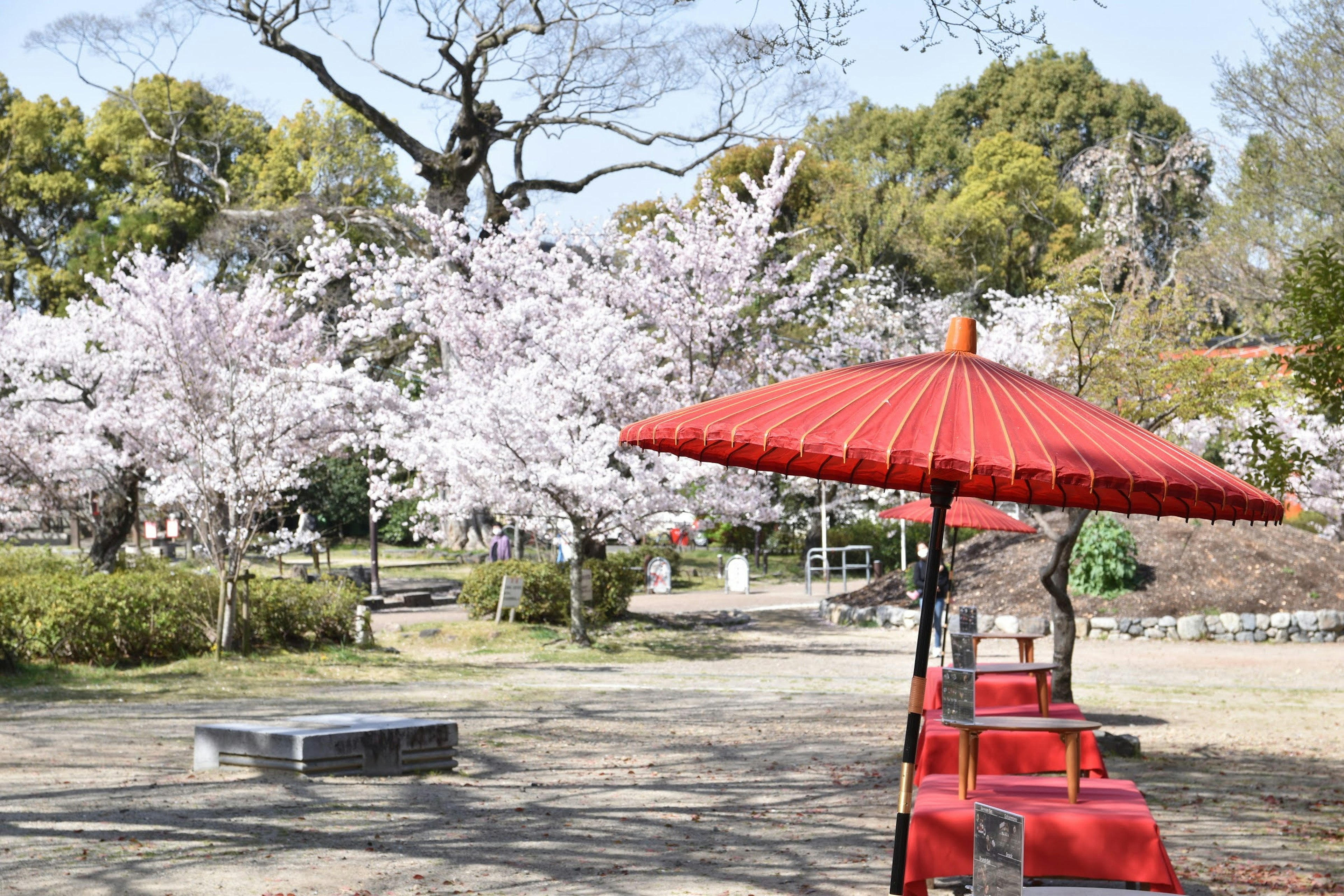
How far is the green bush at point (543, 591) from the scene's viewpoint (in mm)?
19375

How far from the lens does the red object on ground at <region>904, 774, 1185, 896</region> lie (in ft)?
14.9

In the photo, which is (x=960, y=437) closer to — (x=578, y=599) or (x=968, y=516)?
(x=968, y=516)

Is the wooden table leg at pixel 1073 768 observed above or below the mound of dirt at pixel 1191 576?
below

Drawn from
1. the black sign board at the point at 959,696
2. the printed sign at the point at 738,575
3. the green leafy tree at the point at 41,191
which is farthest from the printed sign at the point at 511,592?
the green leafy tree at the point at 41,191

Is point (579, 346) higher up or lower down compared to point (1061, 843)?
higher up

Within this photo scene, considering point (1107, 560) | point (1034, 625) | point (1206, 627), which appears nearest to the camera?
point (1206, 627)

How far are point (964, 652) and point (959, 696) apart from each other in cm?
175

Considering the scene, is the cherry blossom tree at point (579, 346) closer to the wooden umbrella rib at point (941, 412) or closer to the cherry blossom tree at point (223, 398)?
the cherry blossom tree at point (223, 398)

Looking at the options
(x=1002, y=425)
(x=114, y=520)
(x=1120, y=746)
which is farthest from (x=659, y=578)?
(x=1002, y=425)

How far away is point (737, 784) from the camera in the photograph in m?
8.15

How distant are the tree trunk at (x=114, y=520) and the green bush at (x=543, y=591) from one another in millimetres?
5205

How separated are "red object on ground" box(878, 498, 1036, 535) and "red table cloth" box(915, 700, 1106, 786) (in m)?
5.55

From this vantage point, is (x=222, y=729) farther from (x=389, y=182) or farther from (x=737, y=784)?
(x=389, y=182)

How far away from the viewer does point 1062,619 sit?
1002 cm
